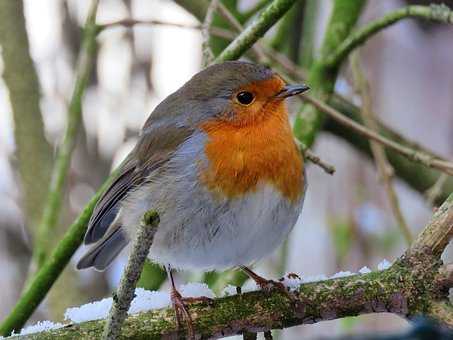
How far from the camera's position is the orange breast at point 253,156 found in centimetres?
214

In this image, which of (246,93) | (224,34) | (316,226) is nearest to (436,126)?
(316,226)

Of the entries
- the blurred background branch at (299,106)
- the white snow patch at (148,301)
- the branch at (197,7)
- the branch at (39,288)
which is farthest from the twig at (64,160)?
the white snow patch at (148,301)

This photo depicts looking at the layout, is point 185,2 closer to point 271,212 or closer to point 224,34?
point 224,34

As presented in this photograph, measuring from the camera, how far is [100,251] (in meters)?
2.65

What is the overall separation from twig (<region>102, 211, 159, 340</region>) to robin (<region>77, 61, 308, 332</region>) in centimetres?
52

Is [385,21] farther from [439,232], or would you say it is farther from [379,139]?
[439,232]

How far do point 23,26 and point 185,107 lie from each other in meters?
1.15

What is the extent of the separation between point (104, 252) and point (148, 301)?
692 millimetres

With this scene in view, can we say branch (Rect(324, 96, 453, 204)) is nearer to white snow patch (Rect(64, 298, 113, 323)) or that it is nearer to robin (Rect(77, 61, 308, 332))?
robin (Rect(77, 61, 308, 332))

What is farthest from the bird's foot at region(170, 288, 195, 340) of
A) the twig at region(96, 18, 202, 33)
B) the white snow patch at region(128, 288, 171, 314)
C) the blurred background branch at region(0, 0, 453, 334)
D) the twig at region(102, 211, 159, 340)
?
the twig at region(96, 18, 202, 33)

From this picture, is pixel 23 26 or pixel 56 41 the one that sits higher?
pixel 56 41

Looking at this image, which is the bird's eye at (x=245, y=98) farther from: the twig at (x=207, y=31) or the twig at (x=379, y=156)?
the twig at (x=379, y=156)

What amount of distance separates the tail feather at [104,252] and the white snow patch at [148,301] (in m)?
0.59

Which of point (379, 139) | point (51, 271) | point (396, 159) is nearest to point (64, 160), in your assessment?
point (51, 271)
